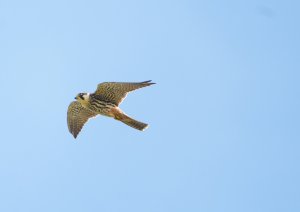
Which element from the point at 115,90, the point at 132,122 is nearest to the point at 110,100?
the point at 115,90

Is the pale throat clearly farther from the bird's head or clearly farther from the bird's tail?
the bird's tail

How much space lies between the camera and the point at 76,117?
18375 millimetres

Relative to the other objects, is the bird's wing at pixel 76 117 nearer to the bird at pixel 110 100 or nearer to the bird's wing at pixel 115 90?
the bird at pixel 110 100

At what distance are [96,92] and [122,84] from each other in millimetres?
851

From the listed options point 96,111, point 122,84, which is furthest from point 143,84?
point 96,111

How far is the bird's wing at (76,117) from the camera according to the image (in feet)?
59.6

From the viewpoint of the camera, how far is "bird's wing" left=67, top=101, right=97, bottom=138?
18161mm

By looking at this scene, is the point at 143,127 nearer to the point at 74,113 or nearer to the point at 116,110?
the point at 116,110

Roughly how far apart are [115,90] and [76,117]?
5.83 feet

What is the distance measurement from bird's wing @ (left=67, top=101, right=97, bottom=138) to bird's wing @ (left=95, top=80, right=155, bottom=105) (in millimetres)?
1026

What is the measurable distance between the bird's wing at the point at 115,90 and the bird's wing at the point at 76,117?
1026 millimetres

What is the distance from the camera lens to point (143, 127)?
1709 centimetres

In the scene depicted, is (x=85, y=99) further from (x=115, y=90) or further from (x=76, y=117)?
(x=76, y=117)

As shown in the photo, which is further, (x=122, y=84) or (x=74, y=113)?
(x=74, y=113)
